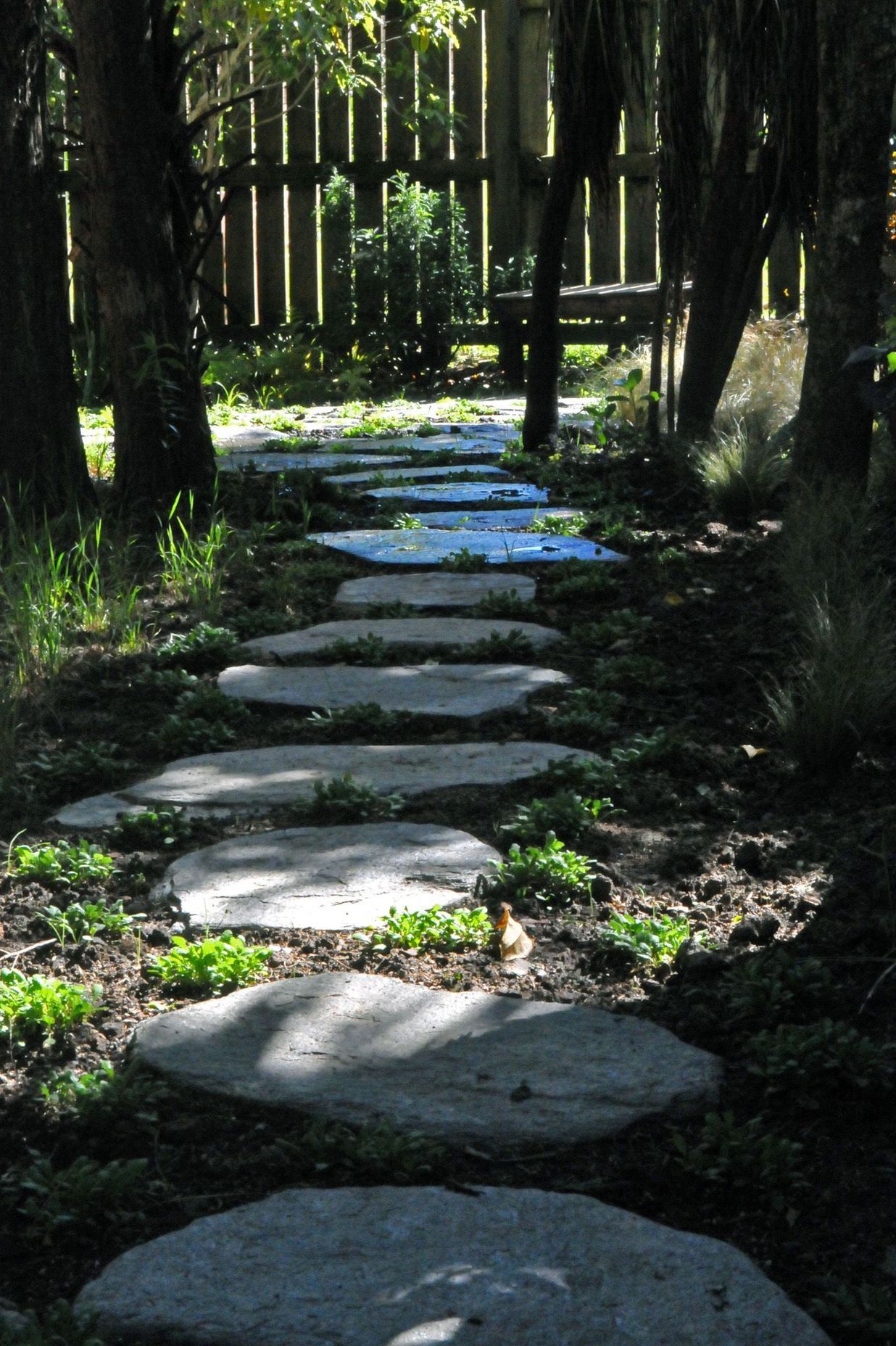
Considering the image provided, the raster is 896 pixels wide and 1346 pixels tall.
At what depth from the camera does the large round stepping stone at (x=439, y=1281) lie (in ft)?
4.71

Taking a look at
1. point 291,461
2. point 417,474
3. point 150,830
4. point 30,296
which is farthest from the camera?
point 291,461

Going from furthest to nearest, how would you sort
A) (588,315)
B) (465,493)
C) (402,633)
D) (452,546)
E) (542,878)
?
(588,315) → (465,493) → (452,546) → (402,633) → (542,878)

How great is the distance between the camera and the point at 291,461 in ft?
21.2

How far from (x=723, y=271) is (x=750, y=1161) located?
14.9ft

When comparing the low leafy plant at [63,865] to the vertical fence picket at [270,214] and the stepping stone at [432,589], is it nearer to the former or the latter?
the stepping stone at [432,589]

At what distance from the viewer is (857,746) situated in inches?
117

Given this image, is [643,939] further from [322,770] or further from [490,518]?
[490,518]

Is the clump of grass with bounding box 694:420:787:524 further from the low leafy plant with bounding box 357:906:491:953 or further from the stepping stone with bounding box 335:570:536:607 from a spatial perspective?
the low leafy plant with bounding box 357:906:491:953

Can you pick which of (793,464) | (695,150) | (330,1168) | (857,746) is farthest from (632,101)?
(330,1168)

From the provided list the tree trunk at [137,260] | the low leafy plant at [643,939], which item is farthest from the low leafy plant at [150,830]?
the tree trunk at [137,260]

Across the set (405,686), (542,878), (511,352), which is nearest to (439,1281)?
(542,878)

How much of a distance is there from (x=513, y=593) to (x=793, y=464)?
40.1 inches

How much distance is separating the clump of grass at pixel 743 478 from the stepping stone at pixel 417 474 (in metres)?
1.05


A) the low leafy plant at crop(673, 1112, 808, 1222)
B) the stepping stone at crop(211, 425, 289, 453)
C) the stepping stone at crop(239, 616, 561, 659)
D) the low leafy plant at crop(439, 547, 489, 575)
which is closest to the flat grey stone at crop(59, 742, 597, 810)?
the stepping stone at crop(239, 616, 561, 659)
